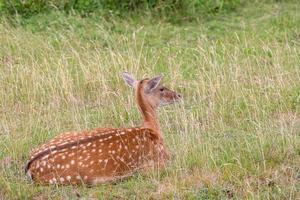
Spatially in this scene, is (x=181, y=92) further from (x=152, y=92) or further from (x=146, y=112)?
(x=146, y=112)

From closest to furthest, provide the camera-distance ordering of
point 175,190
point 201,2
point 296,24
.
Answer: point 175,190
point 296,24
point 201,2

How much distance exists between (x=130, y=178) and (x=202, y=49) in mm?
4193

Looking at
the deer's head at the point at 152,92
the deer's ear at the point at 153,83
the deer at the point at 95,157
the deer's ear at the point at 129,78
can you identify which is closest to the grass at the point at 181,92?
the deer at the point at 95,157

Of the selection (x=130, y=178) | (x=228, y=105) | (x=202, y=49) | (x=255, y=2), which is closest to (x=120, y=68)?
(x=202, y=49)

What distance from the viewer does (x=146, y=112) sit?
721 centimetres

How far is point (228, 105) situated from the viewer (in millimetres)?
8281

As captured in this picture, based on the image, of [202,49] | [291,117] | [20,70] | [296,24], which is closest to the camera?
[291,117]

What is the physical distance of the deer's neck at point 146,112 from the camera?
714cm

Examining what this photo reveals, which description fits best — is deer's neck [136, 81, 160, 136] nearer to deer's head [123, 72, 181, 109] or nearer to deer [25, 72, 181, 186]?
deer's head [123, 72, 181, 109]

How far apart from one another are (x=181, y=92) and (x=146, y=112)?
2.05 meters

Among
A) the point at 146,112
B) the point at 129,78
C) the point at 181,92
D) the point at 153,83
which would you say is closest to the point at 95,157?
the point at 146,112

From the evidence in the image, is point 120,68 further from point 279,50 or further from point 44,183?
point 44,183

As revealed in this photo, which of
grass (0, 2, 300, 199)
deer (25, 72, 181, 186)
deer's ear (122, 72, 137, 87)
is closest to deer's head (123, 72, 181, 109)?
deer's ear (122, 72, 137, 87)

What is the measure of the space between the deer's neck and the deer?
0.68 feet
